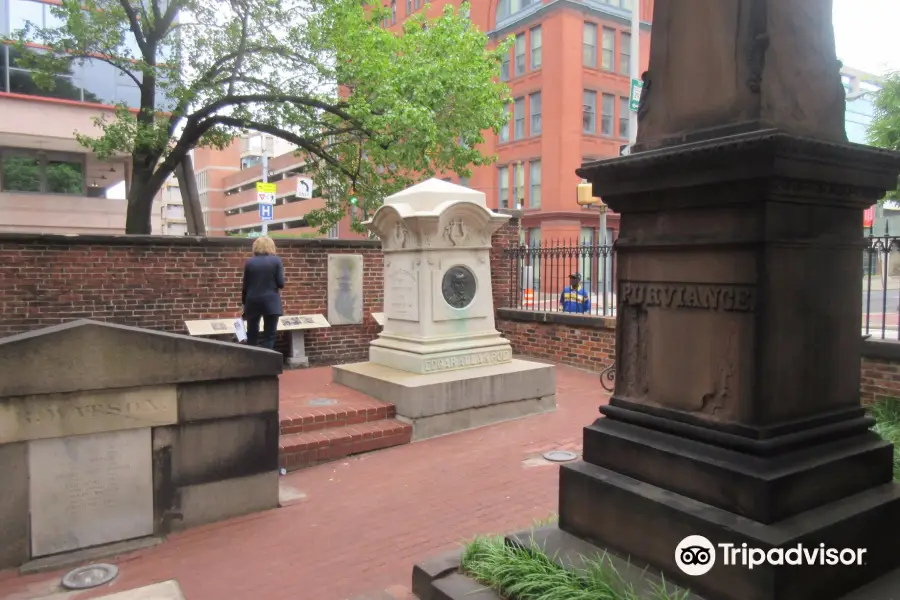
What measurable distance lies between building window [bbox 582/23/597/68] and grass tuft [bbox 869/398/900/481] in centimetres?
2960

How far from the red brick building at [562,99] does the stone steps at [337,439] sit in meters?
25.5

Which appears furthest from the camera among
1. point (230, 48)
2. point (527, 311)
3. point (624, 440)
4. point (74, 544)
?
point (230, 48)

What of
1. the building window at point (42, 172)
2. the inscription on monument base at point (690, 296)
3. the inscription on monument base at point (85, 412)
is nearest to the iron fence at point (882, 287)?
the inscription on monument base at point (690, 296)

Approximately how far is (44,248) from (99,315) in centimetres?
116

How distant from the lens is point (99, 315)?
9.12 meters

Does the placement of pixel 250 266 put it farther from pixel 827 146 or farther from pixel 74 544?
pixel 827 146

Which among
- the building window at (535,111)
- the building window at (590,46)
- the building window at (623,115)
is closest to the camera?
the building window at (590,46)

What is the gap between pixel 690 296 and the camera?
297cm

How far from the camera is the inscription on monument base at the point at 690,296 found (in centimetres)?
274

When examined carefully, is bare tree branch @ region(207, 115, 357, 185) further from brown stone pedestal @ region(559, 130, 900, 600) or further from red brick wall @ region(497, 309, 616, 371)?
brown stone pedestal @ region(559, 130, 900, 600)

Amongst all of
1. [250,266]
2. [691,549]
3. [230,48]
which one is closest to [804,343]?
Answer: [691,549]

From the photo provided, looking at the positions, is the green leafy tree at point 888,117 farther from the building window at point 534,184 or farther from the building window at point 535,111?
the building window at point 535,111

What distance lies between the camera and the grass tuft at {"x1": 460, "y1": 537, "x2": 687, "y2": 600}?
2637 mm

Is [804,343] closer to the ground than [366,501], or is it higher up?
higher up
